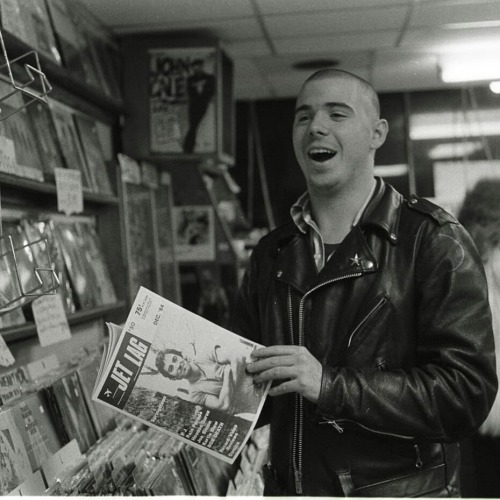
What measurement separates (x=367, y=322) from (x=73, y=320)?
4.33 ft

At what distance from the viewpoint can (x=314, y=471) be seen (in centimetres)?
147

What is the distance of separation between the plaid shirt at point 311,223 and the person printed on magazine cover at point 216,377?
0.31 m

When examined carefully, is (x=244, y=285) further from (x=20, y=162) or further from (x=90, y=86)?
(x=90, y=86)

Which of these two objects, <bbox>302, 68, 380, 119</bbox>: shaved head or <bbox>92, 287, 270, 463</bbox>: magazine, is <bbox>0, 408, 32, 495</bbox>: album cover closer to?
<bbox>92, 287, 270, 463</bbox>: magazine

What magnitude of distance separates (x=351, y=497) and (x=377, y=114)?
86 cm

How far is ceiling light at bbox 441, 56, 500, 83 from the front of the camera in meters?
1.73

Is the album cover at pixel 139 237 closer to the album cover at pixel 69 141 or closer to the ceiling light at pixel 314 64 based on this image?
the album cover at pixel 69 141

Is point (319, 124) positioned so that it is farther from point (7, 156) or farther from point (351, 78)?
point (7, 156)

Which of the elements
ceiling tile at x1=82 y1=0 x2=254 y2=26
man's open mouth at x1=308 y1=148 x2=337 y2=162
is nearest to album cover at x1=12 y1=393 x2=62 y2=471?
man's open mouth at x1=308 y1=148 x2=337 y2=162

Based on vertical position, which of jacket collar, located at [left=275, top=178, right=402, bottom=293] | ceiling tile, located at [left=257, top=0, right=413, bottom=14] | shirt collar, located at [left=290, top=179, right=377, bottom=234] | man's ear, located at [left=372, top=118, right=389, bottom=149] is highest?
ceiling tile, located at [left=257, top=0, right=413, bottom=14]

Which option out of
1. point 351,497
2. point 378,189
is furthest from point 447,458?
point 378,189

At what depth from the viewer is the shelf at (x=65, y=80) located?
6.77 feet

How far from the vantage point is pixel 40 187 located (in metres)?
2.19

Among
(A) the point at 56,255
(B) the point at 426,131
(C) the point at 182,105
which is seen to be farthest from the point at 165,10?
(B) the point at 426,131
